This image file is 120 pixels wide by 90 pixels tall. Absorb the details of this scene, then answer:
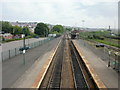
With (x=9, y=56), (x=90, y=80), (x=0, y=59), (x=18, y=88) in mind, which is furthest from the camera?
(x=9, y=56)

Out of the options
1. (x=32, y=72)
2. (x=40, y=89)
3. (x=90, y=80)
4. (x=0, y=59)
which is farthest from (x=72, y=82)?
(x=0, y=59)

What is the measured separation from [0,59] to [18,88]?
983 centimetres

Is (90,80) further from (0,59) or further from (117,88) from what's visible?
(0,59)

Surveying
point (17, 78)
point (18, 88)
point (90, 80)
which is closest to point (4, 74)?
point (17, 78)

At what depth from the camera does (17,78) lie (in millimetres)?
12992

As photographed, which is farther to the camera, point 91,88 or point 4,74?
point 4,74

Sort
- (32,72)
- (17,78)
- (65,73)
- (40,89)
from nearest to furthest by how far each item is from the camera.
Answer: (40,89) < (17,78) < (32,72) < (65,73)

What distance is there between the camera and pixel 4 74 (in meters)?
14.2

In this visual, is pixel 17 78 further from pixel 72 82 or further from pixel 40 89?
pixel 72 82

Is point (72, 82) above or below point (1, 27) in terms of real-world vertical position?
below

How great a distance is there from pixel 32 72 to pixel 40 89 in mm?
3621

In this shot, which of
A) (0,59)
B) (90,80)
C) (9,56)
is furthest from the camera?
(9,56)

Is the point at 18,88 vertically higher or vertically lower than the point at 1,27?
lower

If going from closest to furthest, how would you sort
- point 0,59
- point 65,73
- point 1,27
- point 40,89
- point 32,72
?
1. point 40,89
2. point 32,72
3. point 65,73
4. point 0,59
5. point 1,27
